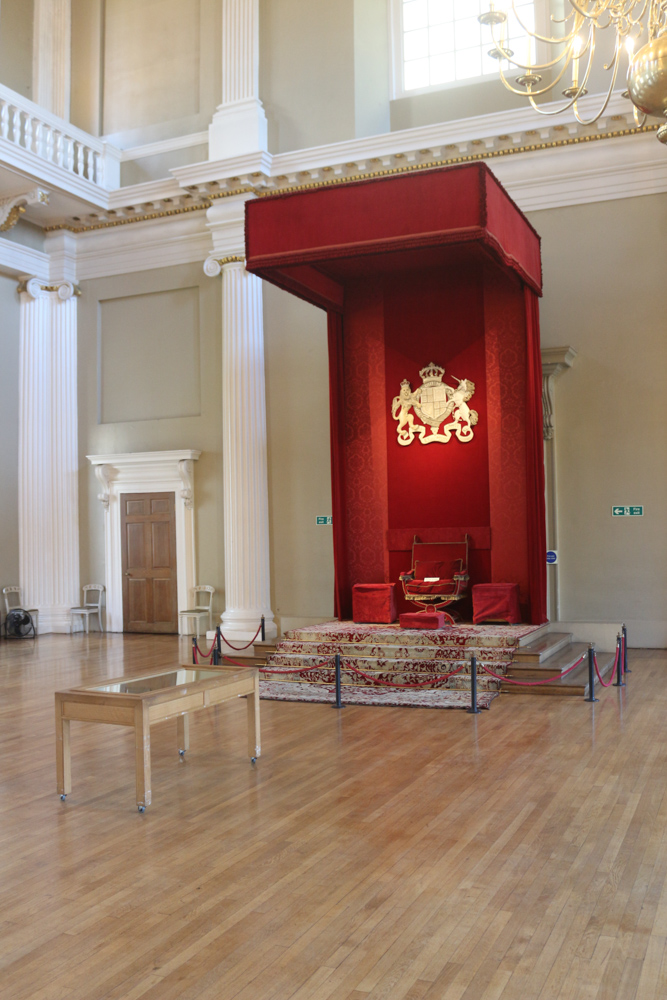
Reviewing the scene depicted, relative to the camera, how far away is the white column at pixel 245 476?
12.9 m

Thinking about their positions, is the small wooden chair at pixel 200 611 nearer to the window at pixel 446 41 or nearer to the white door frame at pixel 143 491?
the white door frame at pixel 143 491

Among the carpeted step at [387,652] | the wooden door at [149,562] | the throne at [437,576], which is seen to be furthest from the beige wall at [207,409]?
the throne at [437,576]

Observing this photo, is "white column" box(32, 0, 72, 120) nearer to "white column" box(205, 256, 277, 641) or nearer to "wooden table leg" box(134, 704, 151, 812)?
"white column" box(205, 256, 277, 641)

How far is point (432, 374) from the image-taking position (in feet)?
37.1

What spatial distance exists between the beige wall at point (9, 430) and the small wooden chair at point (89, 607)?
1087 millimetres

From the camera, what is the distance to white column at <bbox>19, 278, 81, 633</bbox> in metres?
A: 14.5

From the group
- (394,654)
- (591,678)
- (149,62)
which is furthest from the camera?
(149,62)

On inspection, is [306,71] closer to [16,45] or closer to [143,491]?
[16,45]

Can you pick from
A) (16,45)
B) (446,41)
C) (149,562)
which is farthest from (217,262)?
(16,45)

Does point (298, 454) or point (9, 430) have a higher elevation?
→ point (9, 430)

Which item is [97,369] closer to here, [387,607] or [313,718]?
[387,607]

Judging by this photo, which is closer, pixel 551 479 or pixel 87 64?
pixel 551 479

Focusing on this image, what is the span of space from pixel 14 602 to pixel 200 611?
318 cm

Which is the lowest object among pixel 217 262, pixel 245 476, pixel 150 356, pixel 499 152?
pixel 245 476
